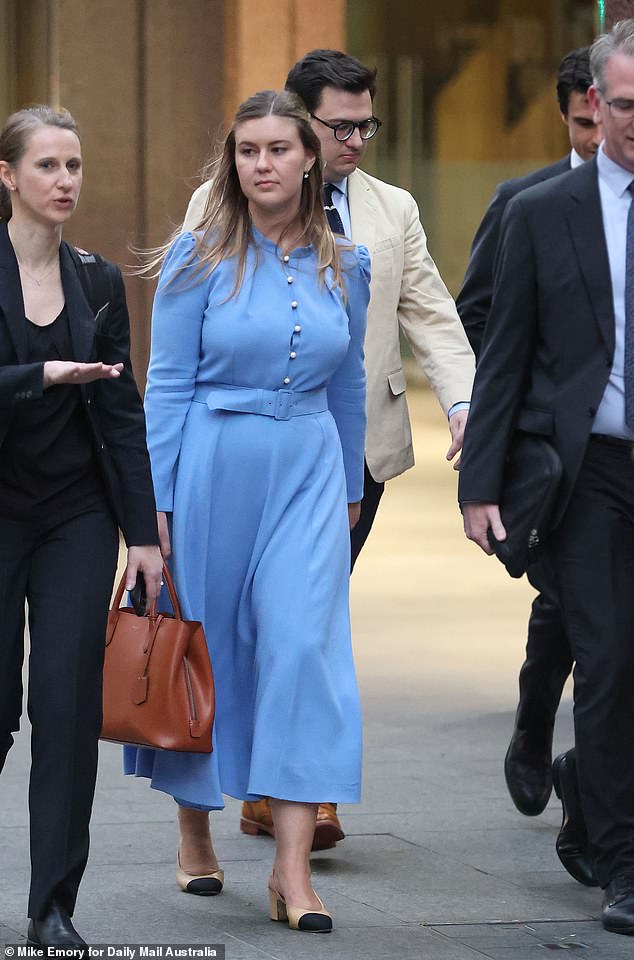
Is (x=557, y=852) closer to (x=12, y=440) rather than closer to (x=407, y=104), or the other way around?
(x=12, y=440)

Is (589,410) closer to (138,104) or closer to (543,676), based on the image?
(543,676)

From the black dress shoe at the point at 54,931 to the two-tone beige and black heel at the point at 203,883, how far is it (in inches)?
30.7

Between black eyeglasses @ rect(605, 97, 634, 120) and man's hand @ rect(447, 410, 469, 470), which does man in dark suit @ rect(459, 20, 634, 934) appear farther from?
man's hand @ rect(447, 410, 469, 470)

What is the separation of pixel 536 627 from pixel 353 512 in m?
0.89

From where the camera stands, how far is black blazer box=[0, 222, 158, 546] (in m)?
4.51

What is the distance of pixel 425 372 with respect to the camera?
6039mm

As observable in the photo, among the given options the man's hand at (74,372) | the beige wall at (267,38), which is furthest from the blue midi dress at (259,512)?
the beige wall at (267,38)

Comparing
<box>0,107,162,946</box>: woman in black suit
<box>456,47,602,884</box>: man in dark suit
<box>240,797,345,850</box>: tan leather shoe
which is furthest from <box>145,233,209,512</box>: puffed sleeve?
<box>456,47,602,884</box>: man in dark suit

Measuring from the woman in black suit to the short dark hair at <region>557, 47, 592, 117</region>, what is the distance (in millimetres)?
2188

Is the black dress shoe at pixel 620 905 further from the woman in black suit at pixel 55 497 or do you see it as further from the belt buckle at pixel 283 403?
the belt buckle at pixel 283 403

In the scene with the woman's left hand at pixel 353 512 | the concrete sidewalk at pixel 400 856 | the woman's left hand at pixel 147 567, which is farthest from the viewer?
the woman's left hand at pixel 353 512

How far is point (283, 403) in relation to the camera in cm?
521

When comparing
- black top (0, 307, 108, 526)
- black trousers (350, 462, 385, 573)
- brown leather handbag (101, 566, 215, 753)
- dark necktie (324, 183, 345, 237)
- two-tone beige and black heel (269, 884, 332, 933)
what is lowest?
two-tone beige and black heel (269, 884, 332, 933)

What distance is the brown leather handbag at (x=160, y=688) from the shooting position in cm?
497
